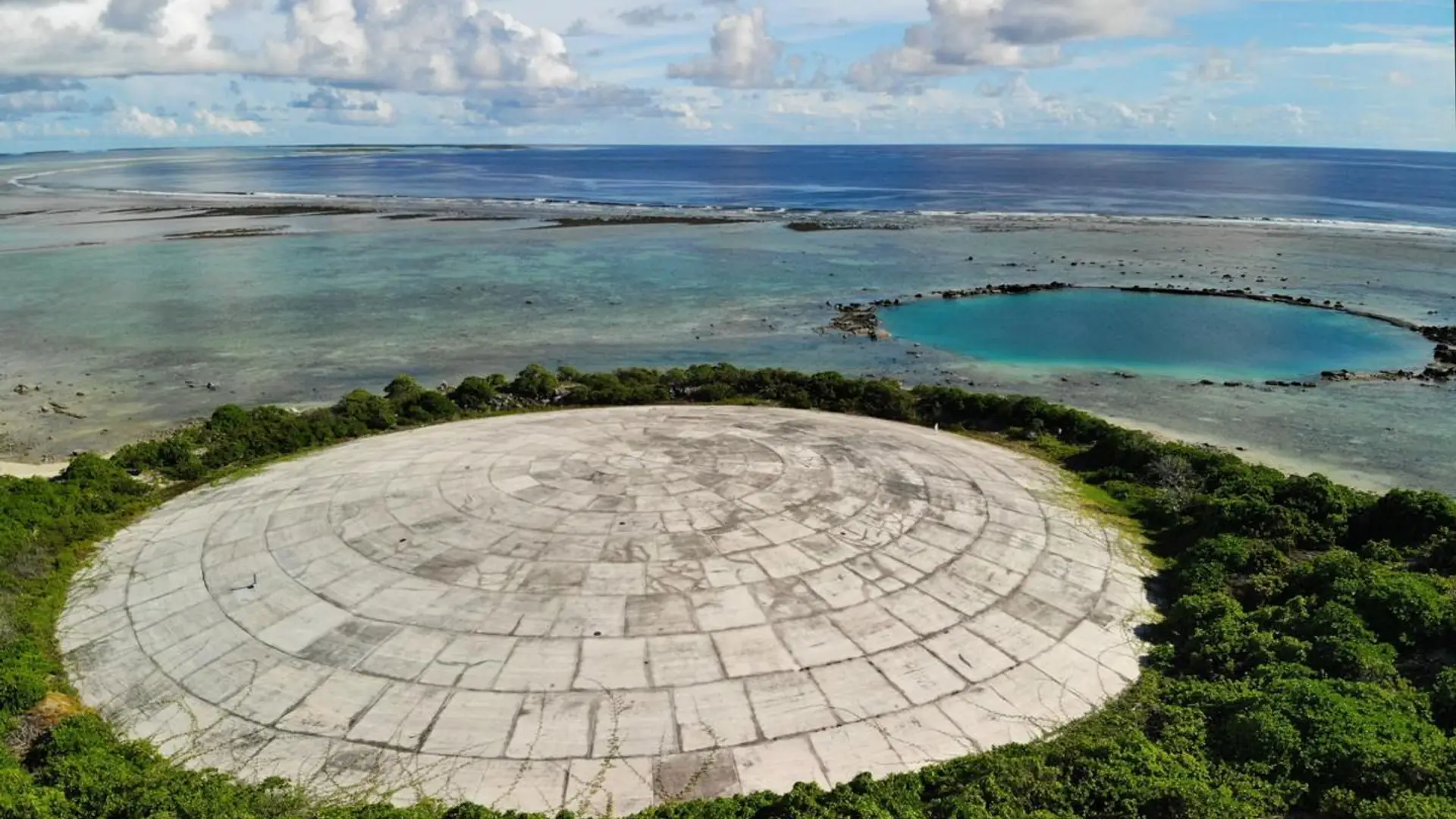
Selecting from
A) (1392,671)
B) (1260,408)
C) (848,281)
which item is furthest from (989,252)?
(1392,671)

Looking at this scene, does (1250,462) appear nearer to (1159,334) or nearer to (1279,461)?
(1279,461)

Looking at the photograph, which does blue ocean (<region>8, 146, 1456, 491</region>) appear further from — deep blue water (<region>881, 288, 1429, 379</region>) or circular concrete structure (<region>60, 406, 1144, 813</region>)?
circular concrete structure (<region>60, 406, 1144, 813</region>)

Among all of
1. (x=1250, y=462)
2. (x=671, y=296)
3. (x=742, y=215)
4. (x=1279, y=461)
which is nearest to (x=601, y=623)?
(x=1250, y=462)

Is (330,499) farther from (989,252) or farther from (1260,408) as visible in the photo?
(989,252)

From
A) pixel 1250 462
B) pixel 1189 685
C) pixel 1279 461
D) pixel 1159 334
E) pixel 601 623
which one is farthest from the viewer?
pixel 1159 334

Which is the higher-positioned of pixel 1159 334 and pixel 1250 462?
pixel 1159 334

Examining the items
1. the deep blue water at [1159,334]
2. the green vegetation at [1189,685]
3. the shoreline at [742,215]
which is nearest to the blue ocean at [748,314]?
the deep blue water at [1159,334]

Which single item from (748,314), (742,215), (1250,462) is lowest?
(1250,462)

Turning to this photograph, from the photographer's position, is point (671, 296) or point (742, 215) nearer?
point (671, 296)
